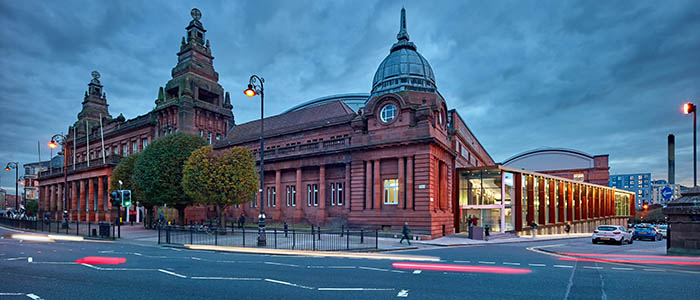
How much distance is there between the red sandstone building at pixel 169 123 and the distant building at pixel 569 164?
7142 cm

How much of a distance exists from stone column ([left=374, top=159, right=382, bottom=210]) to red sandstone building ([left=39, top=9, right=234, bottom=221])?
1405 inches

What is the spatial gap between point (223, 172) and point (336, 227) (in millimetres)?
12676

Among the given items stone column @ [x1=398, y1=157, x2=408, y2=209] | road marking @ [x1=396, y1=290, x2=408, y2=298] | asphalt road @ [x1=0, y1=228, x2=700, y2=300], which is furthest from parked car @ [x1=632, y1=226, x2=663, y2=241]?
road marking @ [x1=396, y1=290, x2=408, y2=298]

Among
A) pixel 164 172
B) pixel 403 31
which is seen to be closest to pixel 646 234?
pixel 403 31

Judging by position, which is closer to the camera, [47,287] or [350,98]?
[47,287]

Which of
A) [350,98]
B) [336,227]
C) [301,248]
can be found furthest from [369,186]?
[350,98]

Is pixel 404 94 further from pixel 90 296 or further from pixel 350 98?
pixel 90 296

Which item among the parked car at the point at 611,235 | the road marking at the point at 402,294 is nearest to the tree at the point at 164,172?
the road marking at the point at 402,294

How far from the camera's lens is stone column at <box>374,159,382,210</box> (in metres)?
35.6

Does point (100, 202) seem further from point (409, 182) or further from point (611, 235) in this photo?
point (611, 235)

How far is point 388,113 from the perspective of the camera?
3625 centimetres

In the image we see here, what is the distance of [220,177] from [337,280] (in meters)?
23.6

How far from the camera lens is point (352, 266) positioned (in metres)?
15.2

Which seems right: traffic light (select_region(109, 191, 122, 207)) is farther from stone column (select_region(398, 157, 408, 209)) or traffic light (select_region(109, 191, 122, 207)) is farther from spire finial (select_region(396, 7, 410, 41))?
spire finial (select_region(396, 7, 410, 41))
